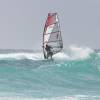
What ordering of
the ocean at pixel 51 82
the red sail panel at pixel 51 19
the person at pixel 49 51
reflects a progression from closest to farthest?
the ocean at pixel 51 82
the person at pixel 49 51
the red sail panel at pixel 51 19

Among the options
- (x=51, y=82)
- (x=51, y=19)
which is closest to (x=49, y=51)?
(x=51, y=19)

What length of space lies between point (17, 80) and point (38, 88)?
2577 millimetres

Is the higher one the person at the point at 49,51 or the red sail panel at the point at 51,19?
the red sail panel at the point at 51,19

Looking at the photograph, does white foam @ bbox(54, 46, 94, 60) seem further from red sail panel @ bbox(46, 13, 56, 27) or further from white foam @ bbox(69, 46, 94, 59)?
red sail panel @ bbox(46, 13, 56, 27)

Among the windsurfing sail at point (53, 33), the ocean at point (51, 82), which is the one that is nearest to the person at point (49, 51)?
the windsurfing sail at point (53, 33)

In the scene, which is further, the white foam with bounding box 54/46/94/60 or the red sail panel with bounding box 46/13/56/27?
the white foam with bounding box 54/46/94/60

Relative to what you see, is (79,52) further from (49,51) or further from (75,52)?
(49,51)

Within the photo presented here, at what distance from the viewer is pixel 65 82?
2994 centimetres

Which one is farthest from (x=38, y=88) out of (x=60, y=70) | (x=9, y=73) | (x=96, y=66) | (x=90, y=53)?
(x=90, y=53)

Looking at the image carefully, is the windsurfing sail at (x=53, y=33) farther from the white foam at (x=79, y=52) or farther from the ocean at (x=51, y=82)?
the white foam at (x=79, y=52)

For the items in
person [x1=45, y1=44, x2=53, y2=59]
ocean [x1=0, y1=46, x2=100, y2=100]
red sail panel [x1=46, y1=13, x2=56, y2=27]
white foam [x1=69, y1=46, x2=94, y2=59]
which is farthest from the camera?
white foam [x1=69, y1=46, x2=94, y2=59]

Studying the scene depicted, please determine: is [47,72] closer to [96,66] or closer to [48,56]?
[96,66]

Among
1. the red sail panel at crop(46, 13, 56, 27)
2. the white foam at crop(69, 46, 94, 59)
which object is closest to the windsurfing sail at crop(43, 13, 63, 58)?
the red sail panel at crop(46, 13, 56, 27)

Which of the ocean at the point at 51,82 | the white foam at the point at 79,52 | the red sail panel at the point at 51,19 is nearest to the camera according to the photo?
the ocean at the point at 51,82
